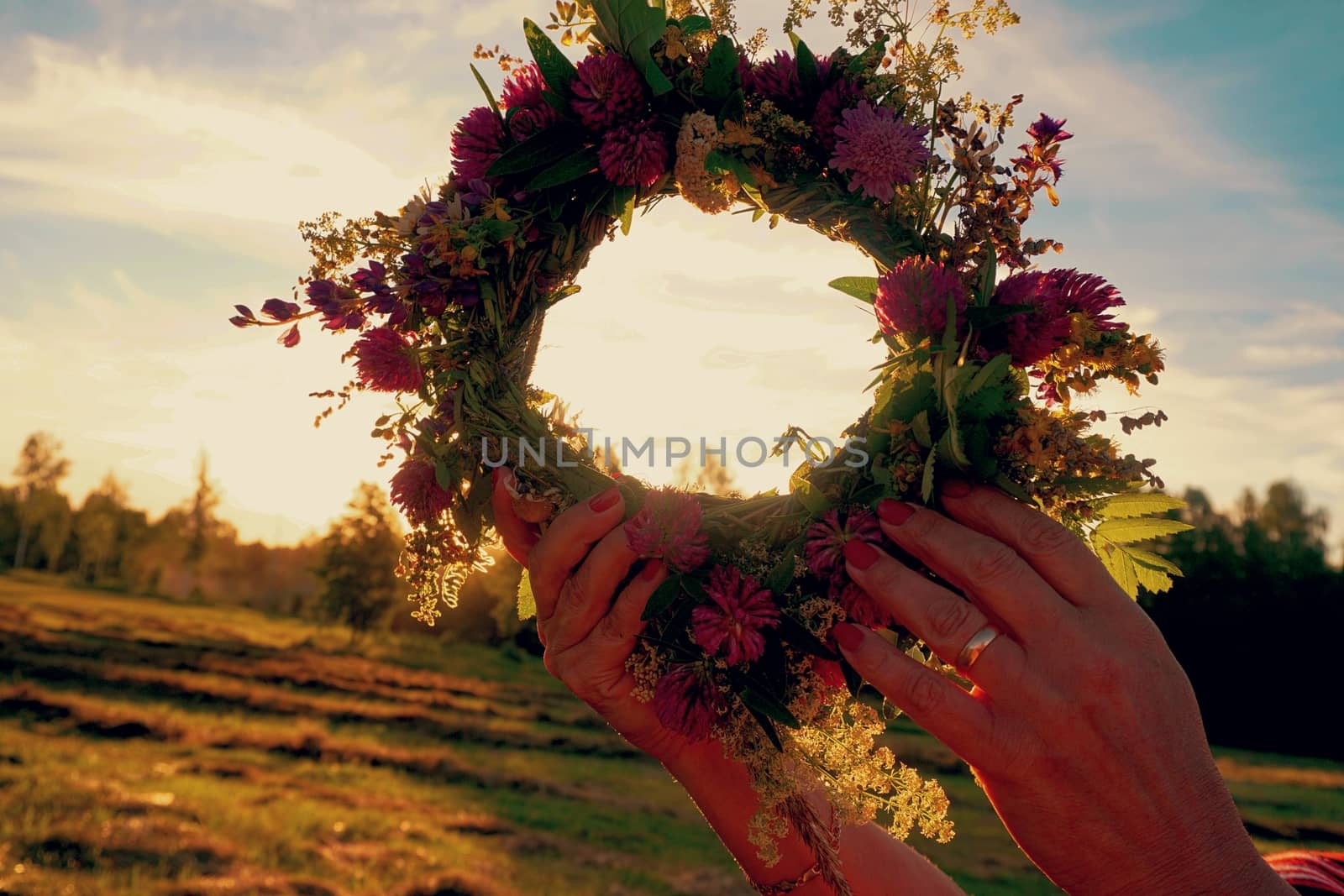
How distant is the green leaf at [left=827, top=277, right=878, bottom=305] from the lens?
95.7 inches

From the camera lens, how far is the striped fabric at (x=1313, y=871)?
7.32 ft

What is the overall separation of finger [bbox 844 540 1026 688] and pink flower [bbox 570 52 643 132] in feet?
4.70

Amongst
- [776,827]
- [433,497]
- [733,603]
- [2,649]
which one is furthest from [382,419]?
[2,649]

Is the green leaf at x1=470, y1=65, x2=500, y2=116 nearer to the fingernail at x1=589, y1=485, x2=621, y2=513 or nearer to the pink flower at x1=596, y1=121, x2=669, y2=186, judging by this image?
the pink flower at x1=596, y1=121, x2=669, y2=186

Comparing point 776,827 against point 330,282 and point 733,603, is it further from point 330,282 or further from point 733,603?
point 330,282

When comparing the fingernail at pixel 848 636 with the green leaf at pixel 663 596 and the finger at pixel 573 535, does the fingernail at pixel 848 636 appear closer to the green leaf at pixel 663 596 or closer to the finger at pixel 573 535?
the green leaf at pixel 663 596

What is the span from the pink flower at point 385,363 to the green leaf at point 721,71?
1154mm

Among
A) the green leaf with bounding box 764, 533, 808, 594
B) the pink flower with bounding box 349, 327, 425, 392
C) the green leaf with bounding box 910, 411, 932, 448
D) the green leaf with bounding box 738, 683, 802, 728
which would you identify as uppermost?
the pink flower with bounding box 349, 327, 425, 392

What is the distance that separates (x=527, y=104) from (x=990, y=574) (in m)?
1.91

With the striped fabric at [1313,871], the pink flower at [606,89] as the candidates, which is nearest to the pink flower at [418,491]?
the pink flower at [606,89]

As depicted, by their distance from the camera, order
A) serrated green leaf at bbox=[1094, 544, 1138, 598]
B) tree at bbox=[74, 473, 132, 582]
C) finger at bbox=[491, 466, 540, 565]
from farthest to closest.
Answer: tree at bbox=[74, 473, 132, 582], finger at bbox=[491, 466, 540, 565], serrated green leaf at bbox=[1094, 544, 1138, 598]

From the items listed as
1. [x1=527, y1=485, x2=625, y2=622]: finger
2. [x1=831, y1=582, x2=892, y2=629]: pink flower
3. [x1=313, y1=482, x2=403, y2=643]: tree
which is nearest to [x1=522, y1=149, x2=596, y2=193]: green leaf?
[x1=527, y1=485, x2=625, y2=622]: finger

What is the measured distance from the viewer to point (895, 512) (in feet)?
6.65

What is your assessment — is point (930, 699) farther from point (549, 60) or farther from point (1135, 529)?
point (549, 60)
